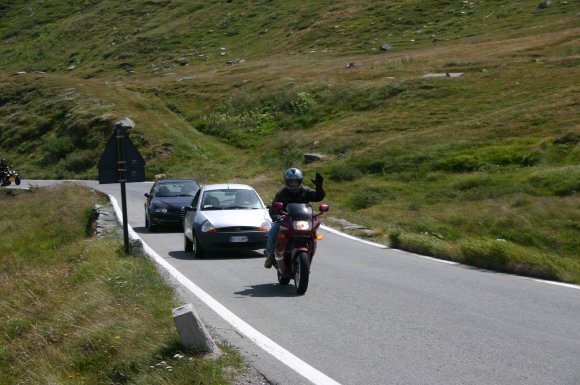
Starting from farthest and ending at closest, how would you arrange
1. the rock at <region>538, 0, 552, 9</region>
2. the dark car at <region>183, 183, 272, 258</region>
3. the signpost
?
1. the rock at <region>538, 0, 552, 9</region>
2. the dark car at <region>183, 183, 272, 258</region>
3. the signpost

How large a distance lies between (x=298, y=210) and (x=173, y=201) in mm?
12126

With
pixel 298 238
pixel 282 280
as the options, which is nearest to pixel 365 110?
pixel 282 280

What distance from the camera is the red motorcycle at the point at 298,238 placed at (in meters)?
11.8

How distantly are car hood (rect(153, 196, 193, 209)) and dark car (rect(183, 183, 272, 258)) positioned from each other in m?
4.62

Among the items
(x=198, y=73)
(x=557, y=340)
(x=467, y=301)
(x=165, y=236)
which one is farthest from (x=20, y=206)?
(x=198, y=73)

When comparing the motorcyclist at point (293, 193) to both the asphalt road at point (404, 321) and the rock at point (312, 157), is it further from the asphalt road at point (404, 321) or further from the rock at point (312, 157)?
the rock at point (312, 157)

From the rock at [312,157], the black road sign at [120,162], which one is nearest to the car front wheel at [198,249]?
the black road sign at [120,162]

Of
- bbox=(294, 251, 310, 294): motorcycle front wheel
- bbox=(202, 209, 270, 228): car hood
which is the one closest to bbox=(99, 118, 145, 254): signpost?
bbox=(202, 209, 270, 228): car hood

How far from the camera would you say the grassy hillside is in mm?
25531

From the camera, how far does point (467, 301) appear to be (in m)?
11.1

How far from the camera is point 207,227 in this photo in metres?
17.0

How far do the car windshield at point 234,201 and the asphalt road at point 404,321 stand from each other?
2583mm

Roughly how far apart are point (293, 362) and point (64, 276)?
727cm

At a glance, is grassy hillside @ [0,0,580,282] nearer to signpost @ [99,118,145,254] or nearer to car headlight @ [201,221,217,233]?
car headlight @ [201,221,217,233]
